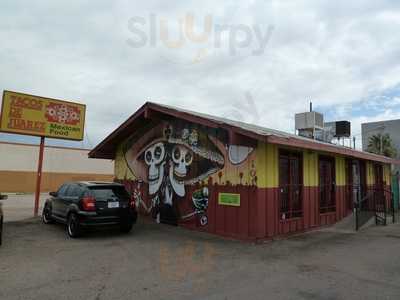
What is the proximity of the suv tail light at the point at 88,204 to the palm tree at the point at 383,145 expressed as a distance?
3416 centimetres

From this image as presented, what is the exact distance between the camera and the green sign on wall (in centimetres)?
942

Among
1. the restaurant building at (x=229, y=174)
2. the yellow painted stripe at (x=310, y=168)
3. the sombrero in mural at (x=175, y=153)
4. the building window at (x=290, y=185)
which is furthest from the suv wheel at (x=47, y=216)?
the yellow painted stripe at (x=310, y=168)

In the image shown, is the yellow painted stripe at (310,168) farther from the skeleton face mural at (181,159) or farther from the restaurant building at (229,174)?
the skeleton face mural at (181,159)

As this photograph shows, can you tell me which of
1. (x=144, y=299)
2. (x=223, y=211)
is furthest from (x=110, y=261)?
(x=223, y=211)

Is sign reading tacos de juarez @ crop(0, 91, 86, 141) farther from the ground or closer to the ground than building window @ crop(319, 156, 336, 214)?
farther from the ground

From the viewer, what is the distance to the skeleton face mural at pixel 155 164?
487 inches

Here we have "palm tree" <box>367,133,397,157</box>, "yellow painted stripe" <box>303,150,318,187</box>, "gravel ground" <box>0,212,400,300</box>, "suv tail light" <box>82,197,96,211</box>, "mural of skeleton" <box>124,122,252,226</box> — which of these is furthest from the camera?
"palm tree" <box>367,133,397,157</box>

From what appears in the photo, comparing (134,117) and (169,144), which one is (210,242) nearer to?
(169,144)

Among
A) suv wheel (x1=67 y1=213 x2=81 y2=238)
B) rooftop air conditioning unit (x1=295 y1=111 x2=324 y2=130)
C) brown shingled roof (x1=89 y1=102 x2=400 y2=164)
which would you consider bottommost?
suv wheel (x1=67 y1=213 x2=81 y2=238)

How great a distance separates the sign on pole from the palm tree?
3223cm

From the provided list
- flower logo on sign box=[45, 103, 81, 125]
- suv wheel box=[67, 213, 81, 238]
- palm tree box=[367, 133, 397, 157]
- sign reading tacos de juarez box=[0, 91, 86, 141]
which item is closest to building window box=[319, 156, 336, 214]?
suv wheel box=[67, 213, 81, 238]

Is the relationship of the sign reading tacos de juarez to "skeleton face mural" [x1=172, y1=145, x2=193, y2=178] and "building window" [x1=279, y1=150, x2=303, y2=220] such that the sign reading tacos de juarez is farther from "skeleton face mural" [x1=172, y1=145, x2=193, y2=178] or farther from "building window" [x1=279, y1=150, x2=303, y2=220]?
"building window" [x1=279, y1=150, x2=303, y2=220]

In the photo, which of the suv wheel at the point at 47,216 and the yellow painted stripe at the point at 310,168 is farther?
the suv wheel at the point at 47,216

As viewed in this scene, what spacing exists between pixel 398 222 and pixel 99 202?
11.5 metres
